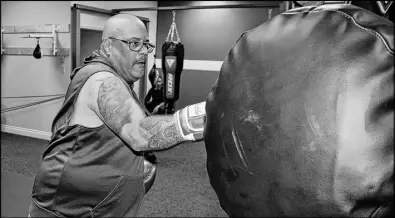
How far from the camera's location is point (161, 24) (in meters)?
7.73

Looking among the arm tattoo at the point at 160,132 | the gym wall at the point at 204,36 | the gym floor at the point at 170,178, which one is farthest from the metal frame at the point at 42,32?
the arm tattoo at the point at 160,132

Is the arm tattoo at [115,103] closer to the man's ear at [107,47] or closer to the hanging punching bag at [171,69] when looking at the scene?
the man's ear at [107,47]

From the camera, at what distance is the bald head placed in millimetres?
1436

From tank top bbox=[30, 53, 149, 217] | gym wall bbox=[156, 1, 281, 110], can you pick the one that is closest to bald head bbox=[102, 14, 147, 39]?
tank top bbox=[30, 53, 149, 217]

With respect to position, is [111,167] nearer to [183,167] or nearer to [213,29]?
[183,167]

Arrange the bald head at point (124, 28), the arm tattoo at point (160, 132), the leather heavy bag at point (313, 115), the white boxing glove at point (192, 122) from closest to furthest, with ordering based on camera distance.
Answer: the leather heavy bag at point (313, 115)
the white boxing glove at point (192, 122)
the arm tattoo at point (160, 132)
the bald head at point (124, 28)

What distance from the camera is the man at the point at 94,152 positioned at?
1.19m

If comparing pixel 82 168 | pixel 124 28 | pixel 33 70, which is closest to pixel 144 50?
pixel 124 28

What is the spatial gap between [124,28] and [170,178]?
283 cm

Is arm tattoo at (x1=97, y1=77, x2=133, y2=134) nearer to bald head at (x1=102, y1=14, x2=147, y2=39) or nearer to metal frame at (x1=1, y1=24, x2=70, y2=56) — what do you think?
bald head at (x1=102, y1=14, x2=147, y2=39)

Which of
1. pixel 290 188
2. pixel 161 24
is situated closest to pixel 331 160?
pixel 290 188

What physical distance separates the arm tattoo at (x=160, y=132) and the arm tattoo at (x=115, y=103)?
78 millimetres

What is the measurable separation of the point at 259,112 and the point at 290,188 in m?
0.11

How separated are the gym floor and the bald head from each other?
78 centimetres
